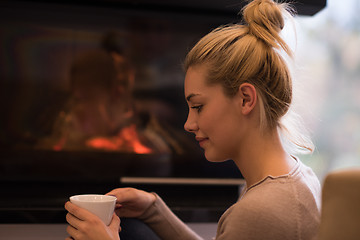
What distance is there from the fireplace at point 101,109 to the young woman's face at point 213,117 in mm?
909

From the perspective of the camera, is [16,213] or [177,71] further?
[177,71]

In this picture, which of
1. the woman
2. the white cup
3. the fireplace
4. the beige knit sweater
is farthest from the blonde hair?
the fireplace

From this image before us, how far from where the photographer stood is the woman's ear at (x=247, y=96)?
3.19ft

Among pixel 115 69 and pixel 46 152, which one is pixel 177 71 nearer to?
pixel 115 69

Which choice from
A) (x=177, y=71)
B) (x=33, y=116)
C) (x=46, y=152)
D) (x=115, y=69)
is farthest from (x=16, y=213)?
(x=177, y=71)

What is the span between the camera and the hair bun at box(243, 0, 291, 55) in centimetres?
100

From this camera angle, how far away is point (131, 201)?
116cm

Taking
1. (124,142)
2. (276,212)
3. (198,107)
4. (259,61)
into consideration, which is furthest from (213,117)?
(124,142)

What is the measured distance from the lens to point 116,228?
3.11 ft

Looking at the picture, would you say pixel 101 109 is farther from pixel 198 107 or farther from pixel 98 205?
pixel 98 205

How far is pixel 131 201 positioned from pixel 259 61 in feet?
1.69

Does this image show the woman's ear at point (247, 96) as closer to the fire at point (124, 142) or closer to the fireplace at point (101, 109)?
the fireplace at point (101, 109)

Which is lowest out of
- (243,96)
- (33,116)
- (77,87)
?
(33,116)

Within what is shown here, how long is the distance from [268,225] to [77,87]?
1.42m
